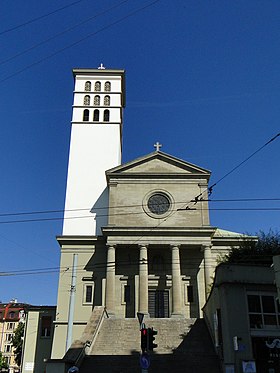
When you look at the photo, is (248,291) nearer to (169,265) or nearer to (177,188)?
(169,265)

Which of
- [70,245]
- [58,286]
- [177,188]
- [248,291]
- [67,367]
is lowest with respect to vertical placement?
[67,367]

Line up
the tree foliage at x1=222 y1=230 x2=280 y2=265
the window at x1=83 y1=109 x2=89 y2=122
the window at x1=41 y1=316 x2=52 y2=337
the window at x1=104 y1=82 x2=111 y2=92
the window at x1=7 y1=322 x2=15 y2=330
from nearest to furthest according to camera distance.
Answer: the tree foliage at x1=222 y1=230 x2=280 y2=265 → the window at x1=41 y1=316 x2=52 y2=337 → the window at x1=83 y1=109 x2=89 y2=122 → the window at x1=104 y1=82 x2=111 y2=92 → the window at x1=7 y1=322 x2=15 y2=330

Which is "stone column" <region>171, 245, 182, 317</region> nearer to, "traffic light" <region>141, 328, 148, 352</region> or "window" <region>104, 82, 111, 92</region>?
"traffic light" <region>141, 328, 148, 352</region>

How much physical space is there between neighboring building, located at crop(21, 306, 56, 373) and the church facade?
2.52m

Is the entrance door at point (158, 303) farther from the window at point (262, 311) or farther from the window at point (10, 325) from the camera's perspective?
the window at point (10, 325)

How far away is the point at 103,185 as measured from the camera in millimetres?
41781

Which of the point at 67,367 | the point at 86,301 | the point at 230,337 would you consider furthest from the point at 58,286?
the point at 230,337

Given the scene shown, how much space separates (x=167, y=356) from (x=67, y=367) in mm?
5460

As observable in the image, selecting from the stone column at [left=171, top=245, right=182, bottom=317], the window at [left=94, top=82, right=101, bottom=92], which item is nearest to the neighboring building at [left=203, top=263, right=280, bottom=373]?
the stone column at [left=171, top=245, right=182, bottom=317]

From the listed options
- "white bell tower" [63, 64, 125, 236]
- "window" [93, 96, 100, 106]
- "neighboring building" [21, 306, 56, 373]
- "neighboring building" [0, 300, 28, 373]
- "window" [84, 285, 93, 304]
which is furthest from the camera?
"neighboring building" [0, 300, 28, 373]

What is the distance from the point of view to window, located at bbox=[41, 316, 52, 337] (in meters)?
35.0

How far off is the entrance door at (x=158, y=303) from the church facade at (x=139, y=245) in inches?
3.1

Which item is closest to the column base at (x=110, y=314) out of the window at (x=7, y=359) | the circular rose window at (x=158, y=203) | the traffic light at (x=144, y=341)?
the circular rose window at (x=158, y=203)

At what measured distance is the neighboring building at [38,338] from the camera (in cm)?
3366
